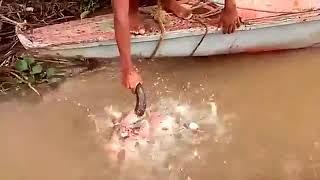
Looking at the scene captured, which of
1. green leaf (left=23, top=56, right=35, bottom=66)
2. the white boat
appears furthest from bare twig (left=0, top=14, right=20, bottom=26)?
green leaf (left=23, top=56, right=35, bottom=66)

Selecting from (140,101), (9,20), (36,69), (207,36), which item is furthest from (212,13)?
(9,20)

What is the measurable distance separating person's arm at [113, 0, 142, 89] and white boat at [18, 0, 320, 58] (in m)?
0.83

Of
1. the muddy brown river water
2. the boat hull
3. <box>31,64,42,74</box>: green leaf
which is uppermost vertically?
the boat hull

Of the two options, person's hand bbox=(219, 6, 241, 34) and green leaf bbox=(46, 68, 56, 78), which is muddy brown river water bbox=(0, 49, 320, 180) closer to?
green leaf bbox=(46, 68, 56, 78)

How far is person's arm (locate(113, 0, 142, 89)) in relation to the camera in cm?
339

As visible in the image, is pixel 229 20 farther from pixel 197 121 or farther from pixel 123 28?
pixel 123 28

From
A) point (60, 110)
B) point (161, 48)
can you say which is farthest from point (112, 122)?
point (161, 48)

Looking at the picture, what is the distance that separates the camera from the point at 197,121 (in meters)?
4.00

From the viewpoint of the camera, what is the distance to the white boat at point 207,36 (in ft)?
13.9

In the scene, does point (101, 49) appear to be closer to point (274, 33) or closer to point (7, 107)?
point (7, 107)

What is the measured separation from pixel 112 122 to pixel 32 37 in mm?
851

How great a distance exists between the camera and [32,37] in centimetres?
442

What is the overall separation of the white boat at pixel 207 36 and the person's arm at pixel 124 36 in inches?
32.5

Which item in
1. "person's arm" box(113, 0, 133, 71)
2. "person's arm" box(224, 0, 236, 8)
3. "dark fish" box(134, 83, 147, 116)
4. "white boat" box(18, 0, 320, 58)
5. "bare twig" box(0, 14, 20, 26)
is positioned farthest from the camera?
"bare twig" box(0, 14, 20, 26)
